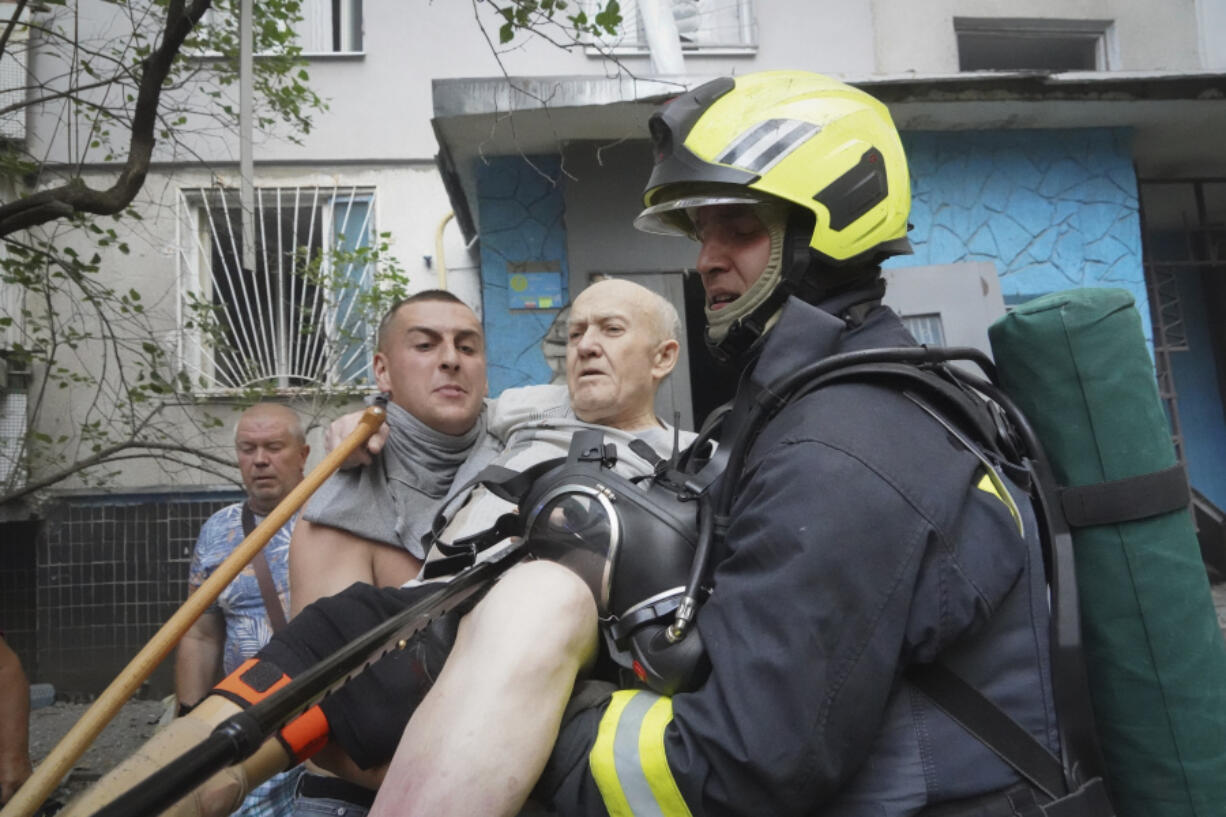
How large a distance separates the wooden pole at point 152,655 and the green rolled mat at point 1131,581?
1.93 metres

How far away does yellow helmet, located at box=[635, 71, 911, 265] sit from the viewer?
172cm

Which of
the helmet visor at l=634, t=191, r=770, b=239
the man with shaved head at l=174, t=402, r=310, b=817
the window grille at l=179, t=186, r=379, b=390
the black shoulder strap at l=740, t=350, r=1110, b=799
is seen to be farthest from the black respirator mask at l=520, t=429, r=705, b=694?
the window grille at l=179, t=186, r=379, b=390

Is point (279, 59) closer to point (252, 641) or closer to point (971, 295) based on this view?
point (252, 641)

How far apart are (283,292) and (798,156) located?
280 inches

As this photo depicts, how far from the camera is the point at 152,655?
2525 mm

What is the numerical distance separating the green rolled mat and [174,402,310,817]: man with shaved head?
2.86m

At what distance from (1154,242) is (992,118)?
4015mm

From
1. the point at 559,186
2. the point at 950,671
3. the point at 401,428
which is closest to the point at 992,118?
the point at 559,186

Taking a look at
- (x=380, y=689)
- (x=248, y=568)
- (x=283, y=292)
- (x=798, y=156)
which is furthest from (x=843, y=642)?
(x=283, y=292)

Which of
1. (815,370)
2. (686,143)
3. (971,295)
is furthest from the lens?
(971,295)

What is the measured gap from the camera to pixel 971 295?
4.84 metres

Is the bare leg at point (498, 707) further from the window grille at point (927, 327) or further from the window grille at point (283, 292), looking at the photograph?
the window grille at point (283, 292)

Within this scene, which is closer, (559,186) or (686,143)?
(686,143)

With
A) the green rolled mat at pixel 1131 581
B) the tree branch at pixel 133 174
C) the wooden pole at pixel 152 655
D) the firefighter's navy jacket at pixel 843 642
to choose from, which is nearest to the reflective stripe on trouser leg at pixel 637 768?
the firefighter's navy jacket at pixel 843 642
